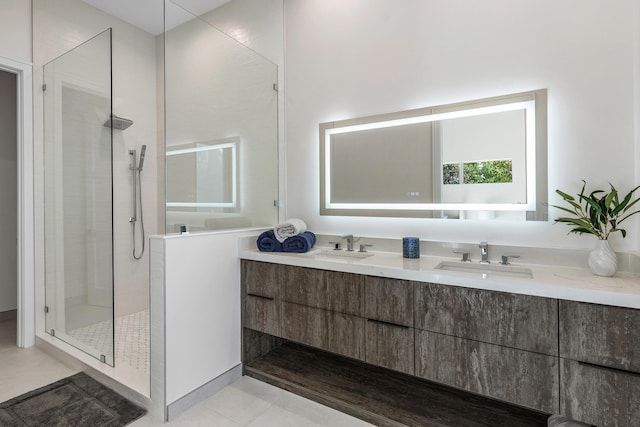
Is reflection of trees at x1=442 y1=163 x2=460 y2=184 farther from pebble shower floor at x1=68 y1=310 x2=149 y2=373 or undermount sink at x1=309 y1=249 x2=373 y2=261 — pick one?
pebble shower floor at x1=68 y1=310 x2=149 y2=373

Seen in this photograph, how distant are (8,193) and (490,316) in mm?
4367

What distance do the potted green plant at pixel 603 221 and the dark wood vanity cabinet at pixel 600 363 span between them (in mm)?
361

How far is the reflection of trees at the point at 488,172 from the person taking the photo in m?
1.85

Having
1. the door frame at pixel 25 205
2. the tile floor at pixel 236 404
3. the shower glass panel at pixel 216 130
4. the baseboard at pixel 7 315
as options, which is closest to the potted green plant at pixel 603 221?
the tile floor at pixel 236 404

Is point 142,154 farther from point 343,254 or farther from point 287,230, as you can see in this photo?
point 343,254

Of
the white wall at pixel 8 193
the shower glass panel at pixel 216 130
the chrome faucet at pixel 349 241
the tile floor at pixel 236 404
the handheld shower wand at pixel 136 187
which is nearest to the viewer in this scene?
the tile floor at pixel 236 404

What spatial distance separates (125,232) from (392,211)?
2477 mm

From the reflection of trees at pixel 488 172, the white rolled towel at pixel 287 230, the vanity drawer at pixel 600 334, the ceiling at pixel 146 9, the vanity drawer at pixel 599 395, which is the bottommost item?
the vanity drawer at pixel 599 395

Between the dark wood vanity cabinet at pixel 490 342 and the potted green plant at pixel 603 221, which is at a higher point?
the potted green plant at pixel 603 221

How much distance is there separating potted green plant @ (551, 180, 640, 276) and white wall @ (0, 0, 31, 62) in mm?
3919

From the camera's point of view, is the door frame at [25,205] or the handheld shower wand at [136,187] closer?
the door frame at [25,205]

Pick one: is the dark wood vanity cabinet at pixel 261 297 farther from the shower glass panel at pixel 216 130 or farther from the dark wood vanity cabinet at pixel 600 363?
the dark wood vanity cabinet at pixel 600 363

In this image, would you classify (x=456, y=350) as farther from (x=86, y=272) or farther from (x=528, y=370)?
(x=86, y=272)

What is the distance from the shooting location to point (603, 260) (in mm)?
1476
